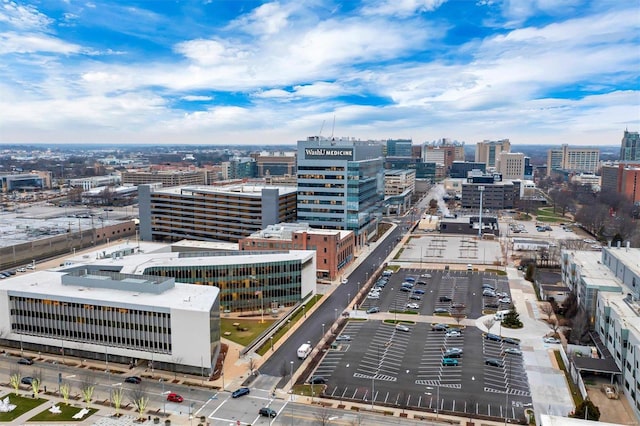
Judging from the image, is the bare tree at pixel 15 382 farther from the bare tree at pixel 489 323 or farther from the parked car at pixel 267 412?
the bare tree at pixel 489 323

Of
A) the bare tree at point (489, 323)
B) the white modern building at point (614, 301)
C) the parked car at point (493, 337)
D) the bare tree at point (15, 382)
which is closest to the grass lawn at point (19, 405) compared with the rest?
the bare tree at point (15, 382)

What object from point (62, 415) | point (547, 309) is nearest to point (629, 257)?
point (547, 309)

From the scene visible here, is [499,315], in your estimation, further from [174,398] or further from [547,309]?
[174,398]

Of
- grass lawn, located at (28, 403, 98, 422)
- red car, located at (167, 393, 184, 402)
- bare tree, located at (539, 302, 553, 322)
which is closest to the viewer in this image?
grass lawn, located at (28, 403, 98, 422)

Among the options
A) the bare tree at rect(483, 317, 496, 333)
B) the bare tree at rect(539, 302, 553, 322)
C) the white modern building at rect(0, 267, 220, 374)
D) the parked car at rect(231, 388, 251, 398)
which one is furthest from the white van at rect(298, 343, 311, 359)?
the bare tree at rect(539, 302, 553, 322)

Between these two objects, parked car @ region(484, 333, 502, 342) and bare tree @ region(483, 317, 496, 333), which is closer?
parked car @ region(484, 333, 502, 342)

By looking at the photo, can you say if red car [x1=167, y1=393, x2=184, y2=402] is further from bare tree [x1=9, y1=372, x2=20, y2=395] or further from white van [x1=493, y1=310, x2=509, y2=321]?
white van [x1=493, y1=310, x2=509, y2=321]

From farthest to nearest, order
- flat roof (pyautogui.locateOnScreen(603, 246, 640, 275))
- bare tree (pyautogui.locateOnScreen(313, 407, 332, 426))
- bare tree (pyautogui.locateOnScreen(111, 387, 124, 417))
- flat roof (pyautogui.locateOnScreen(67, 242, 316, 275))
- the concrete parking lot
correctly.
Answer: flat roof (pyautogui.locateOnScreen(67, 242, 316, 275)) → flat roof (pyautogui.locateOnScreen(603, 246, 640, 275)) → the concrete parking lot → bare tree (pyautogui.locateOnScreen(111, 387, 124, 417)) → bare tree (pyautogui.locateOnScreen(313, 407, 332, 426))

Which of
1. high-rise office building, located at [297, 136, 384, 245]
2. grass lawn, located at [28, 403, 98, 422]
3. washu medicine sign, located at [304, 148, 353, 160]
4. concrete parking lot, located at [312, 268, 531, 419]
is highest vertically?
washu medicine sign, located at [304, 148, 353, 160]
